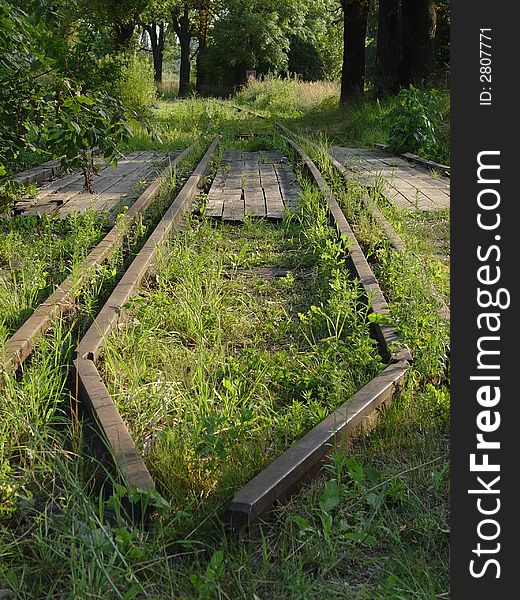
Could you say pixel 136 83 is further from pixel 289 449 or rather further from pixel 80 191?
pixel 289 449

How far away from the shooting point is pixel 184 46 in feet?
171

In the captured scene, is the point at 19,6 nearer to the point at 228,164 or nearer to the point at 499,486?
the point at 499,486

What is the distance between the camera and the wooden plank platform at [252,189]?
7.77 metres

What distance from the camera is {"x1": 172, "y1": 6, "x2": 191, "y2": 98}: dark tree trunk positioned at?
50.5 m

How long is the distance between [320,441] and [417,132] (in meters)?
11.1

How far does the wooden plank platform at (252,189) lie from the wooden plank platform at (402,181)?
89 centimetres

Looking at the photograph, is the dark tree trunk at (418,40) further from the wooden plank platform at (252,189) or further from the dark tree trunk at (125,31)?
the dark tree trunk at (125,31)

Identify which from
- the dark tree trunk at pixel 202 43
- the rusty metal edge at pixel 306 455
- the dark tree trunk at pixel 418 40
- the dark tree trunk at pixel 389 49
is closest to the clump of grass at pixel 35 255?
the rusty metal edge at pixel 306 455

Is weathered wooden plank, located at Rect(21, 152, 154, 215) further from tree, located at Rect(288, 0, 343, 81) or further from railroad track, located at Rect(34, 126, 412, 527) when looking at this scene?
tree, located at Rect(288, 0, 343, 81)

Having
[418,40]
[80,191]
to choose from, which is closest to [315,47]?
[418,40]

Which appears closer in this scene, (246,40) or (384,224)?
(384,224)

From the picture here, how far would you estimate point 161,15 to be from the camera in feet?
166

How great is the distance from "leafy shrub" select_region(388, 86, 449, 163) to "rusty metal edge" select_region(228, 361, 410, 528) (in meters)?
9.71

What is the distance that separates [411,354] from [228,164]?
27.5ft
